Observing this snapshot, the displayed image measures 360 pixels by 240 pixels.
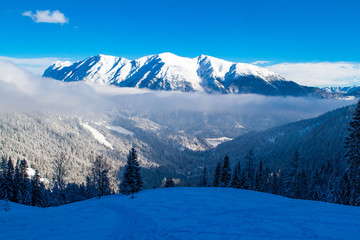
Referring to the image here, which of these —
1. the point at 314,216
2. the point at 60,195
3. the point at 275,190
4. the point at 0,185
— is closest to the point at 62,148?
the point at 60,195

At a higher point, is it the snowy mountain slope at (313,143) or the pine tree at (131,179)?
the pine tree at (131,179)

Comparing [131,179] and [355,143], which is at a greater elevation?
[355,143]

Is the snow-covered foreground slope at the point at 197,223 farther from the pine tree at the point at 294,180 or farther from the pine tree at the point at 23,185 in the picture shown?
the pine tree at the point at 23,185

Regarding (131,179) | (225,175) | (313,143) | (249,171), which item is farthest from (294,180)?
(313,143)

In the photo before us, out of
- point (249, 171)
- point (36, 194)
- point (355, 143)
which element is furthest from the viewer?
point (249, 171)

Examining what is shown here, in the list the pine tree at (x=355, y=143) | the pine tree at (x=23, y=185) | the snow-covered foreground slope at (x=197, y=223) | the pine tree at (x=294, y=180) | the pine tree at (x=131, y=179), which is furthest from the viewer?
the pine tree at (x=23, y=185)

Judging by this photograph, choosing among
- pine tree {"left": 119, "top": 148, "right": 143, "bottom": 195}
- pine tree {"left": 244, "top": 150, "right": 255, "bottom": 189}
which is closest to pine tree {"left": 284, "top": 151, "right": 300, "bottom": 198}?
pine tree {"left": 244, "top": 150, "right": 255, "bottom": 189}

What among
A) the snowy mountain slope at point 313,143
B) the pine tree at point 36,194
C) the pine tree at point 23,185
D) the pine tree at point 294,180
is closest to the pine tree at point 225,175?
the pine tree at point 294,180

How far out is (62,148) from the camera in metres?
196

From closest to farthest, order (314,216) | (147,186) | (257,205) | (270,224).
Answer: (270,224) → (314,216) → (257,205) → (147,186)

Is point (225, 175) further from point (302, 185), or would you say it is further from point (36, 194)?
point (36, 194)

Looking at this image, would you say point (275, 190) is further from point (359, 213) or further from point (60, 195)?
point (60, 195)

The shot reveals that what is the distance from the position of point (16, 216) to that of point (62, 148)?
202 m

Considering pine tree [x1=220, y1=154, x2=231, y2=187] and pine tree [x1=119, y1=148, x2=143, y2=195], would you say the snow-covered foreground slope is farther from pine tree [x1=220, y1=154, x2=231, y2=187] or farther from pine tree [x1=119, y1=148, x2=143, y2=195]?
Result: pine tree [x1=220, y1=154, x2=231, y2=187]
